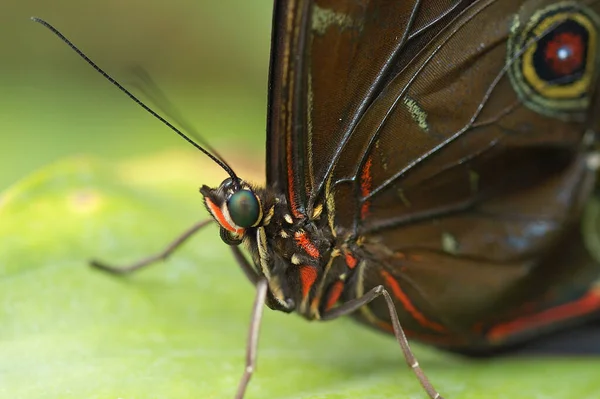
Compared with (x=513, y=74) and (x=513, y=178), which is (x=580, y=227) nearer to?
(x=513, y=178)

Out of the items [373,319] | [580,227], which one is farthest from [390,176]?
[580,227]

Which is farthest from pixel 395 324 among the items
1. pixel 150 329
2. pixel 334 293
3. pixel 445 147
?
pixel 150 329

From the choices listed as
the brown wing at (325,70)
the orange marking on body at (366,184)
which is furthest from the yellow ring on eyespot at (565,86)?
the orange marking on body at (366,184)

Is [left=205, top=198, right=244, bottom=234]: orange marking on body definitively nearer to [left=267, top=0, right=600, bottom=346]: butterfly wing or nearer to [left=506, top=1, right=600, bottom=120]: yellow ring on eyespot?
[left=267, top=0, right=600, bottom=346]: butterfly wing

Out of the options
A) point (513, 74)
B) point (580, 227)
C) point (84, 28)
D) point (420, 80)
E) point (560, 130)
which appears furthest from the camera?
point (84, 28)

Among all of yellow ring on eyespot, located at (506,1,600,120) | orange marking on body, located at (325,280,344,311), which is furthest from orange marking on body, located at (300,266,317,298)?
yellow ring on eyespot, located at (506,1,600,120)

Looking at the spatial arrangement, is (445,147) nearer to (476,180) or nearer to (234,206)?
(476,180)

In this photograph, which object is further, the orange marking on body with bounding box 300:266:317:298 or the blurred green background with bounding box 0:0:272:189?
the blurred green background with bounding box 0:0:272:189
